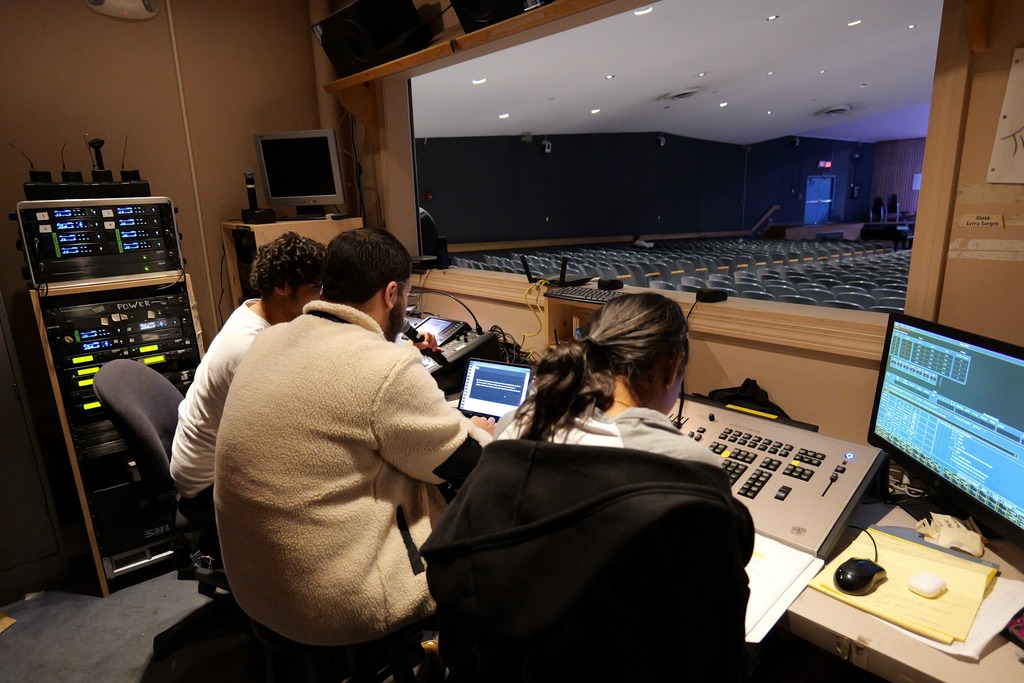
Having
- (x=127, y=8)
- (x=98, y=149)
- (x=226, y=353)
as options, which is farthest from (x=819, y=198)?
(x=226, y=353)

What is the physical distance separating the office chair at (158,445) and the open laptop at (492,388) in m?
0.95

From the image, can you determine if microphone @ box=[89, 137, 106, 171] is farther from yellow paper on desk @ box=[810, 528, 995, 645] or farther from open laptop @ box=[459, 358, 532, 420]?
yellow paper on desk @ box=[810, 528, 995, 645]

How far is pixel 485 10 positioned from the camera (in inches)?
88.4

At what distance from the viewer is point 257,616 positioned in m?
1.26

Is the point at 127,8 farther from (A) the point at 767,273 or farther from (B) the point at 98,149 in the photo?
(A) the point at 767,273

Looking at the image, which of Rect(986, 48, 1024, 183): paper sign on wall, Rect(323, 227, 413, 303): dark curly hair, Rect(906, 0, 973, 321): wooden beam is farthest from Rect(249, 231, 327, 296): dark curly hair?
Rect(986, 48, 1024, 183): paper sign on wall

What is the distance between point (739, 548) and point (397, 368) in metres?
0.69

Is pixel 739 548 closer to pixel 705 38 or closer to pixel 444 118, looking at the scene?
pixel 705 38

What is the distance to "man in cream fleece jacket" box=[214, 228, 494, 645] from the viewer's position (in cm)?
112

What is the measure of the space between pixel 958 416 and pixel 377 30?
2.73 meters

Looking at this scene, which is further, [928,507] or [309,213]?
[309,213]

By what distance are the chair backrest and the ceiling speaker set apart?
1872 millimetres

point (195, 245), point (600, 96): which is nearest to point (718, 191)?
point (600, 96)

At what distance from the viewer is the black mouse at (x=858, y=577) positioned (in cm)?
107
